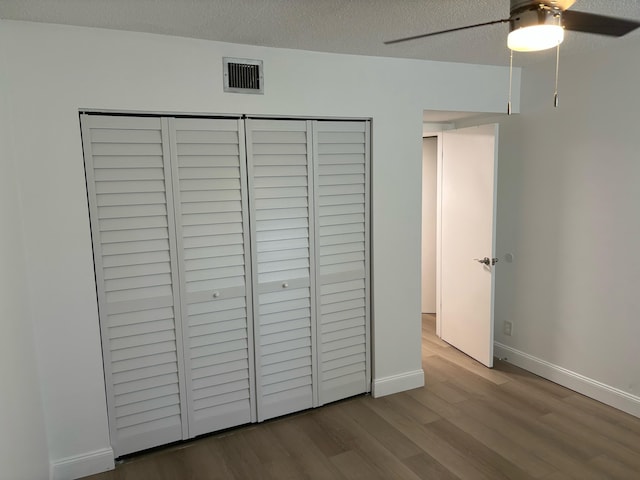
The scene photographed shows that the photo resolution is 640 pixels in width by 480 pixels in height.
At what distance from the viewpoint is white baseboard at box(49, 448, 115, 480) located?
99.7 inches

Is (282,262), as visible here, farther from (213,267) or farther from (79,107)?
(79,107)

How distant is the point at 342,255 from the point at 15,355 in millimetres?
1981

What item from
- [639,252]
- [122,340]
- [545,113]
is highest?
[545,113]

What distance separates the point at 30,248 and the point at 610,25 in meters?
2.82

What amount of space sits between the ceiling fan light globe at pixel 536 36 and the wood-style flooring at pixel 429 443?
86.1 inches

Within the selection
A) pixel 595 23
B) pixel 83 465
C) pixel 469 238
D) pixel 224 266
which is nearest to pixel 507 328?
pixel 469 238

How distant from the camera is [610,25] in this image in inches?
70.7

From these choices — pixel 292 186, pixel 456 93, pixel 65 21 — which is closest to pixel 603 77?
pixel 456 93

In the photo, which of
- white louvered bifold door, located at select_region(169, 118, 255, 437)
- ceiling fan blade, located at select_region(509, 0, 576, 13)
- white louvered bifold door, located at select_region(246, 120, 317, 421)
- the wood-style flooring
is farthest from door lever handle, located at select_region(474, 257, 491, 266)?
ceiling fan blade, located at select_region(509, 0, 576, 13)

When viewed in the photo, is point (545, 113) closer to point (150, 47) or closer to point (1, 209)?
point (150, 47)

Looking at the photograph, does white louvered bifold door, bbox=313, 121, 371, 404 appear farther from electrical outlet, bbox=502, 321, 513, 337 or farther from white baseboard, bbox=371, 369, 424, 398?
electrical outlet, bbox=502, 321, 513, 337

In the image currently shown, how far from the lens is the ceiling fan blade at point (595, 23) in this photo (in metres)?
1.69

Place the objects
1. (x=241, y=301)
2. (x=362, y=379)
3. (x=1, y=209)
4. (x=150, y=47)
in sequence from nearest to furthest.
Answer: (x=1, y=209) → (x=150, y=47) → (x=241, y=301) → (x=362, y=379)

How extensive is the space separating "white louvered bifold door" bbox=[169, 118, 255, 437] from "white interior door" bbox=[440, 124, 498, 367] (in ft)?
6.65
